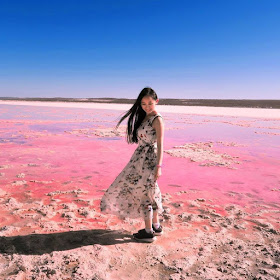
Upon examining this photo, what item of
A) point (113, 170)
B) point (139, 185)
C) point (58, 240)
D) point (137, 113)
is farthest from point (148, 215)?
point (113, 170)

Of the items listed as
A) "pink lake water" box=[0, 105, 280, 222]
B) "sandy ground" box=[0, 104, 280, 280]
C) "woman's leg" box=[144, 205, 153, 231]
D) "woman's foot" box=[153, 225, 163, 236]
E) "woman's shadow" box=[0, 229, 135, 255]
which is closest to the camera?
"sandy ground" box=[0, 104, 280, 280]

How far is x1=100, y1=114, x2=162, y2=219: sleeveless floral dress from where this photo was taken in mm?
3010

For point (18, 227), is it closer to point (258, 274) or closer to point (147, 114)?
point (147, 114)

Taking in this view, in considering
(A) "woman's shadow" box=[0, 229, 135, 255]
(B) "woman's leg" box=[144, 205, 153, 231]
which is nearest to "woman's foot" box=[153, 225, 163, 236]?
(B) "woman's leg" box=[144, 205, 153, 231]

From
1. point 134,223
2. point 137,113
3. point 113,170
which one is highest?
point 137,113

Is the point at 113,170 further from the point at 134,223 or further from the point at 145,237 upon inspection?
the point at 145,237

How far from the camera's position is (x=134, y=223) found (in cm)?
367

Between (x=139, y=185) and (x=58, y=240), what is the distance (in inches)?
47.1

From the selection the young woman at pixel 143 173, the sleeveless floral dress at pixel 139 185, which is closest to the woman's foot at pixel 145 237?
the young woman at pixel 143 173

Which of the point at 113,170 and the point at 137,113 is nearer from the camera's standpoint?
the point at 137,113

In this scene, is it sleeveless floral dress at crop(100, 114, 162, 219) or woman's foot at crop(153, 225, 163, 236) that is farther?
woman's foot at crop(153, 225, 163, 236)

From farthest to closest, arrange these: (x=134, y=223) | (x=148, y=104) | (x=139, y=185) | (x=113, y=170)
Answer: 1. (x=113, y=170)
2. (x=134, y=223)
3. (x=139, y=185)
4. (x=148, y=104)

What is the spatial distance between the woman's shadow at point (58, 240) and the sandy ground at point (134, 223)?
12 mm

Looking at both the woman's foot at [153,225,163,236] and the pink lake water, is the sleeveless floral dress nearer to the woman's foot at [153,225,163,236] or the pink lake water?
the woman's foot at [153,225,163,236]
